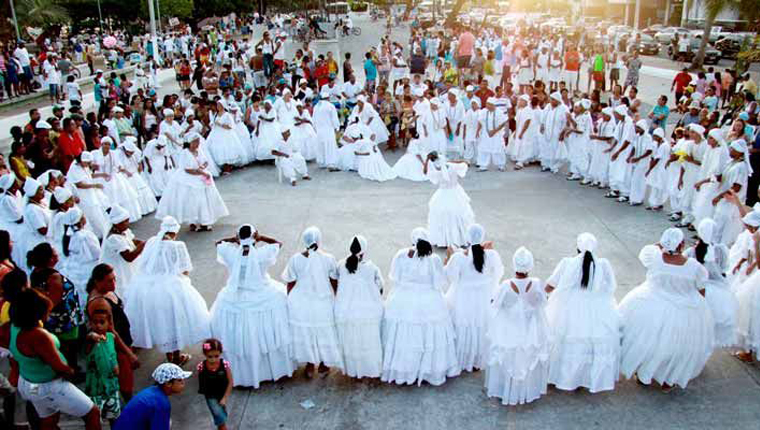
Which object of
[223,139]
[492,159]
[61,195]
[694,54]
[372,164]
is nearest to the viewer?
[61,195]

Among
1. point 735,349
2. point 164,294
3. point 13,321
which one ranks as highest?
point 13,321

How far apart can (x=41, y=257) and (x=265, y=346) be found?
86.2 inches

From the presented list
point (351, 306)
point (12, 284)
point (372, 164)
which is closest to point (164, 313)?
point (12, 284)

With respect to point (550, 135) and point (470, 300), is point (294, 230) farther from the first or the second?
point (550, 135)

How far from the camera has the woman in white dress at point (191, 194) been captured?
32.3ft

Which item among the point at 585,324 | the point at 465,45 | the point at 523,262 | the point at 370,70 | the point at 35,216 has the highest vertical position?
the point at 465,45

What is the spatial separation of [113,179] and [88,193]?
1204mm

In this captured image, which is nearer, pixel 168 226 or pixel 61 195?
pixel 168 226

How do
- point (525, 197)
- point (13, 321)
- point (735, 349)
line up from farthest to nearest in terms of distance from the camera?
1. point (525, 197)
2. point (735, 349)
3. point (13, 321)

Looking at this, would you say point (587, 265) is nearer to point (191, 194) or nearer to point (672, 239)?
point (672, 239)

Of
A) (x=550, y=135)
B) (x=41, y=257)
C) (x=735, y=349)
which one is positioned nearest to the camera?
(x=41, y=257)

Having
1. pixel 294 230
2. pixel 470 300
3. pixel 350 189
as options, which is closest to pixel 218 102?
pixel 350 189

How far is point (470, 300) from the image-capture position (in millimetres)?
Answer: 5812

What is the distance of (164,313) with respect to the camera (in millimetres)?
5910
